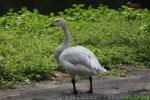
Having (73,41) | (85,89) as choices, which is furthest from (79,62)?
(73,41)

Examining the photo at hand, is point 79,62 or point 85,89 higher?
point 79,62

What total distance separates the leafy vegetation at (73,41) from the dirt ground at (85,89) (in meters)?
0.32

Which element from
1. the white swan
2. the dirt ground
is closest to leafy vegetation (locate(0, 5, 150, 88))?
the dirt ground

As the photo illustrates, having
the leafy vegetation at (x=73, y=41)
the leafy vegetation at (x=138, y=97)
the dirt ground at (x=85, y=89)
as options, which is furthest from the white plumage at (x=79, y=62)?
the leafy vegetation at (x=73, y=41)

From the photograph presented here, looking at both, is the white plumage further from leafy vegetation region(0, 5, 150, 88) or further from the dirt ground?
leafy vegetation region(0, 5, 150, 88)

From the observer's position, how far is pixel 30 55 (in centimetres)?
Answer: 1054

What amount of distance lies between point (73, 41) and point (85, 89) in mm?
3422

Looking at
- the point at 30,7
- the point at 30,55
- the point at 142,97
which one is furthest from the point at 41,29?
the point at 30,7

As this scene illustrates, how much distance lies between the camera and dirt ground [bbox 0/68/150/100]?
830cm

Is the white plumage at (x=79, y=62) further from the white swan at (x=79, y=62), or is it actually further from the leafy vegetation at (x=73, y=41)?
the leafy vegetation at (x=73, y=41)

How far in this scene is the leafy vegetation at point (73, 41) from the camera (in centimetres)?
969

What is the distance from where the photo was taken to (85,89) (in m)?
8.86

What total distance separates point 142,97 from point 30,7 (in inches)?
584

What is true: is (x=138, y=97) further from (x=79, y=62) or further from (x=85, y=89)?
(x=85, y=89)
